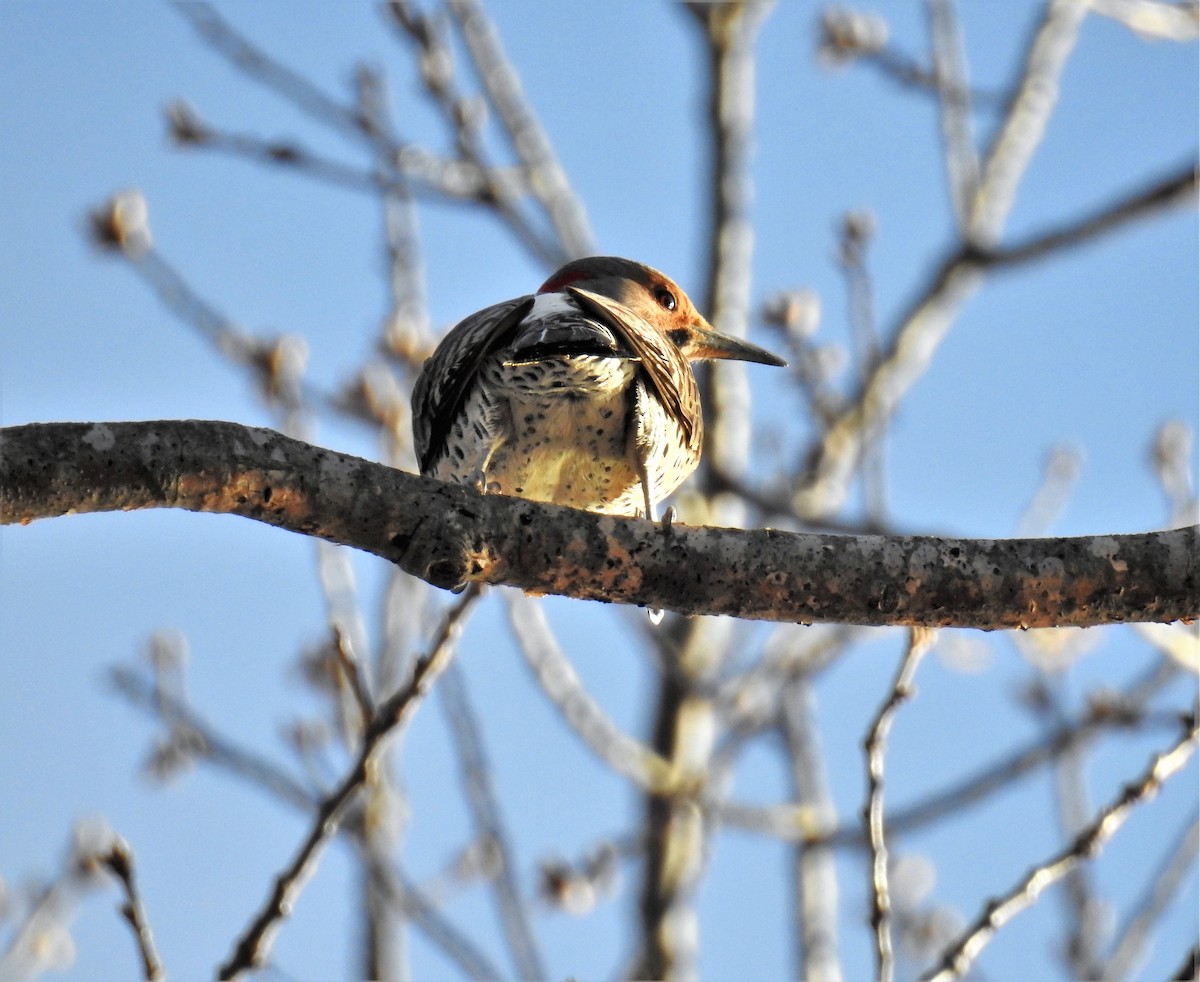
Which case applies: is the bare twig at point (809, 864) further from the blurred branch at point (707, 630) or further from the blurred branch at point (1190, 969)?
the blurred branch at point (1190, 969)

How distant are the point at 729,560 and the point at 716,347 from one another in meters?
2.96

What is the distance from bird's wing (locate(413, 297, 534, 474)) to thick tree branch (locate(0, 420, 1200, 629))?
4.37ft

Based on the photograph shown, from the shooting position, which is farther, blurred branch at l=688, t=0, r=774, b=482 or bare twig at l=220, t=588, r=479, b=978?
blurred branch at l=688, t=0, r=774, b=482

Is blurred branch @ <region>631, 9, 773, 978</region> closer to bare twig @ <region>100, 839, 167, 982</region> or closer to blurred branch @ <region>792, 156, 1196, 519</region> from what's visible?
blurred branch @ <region>792, 156, 1196, 519</region>

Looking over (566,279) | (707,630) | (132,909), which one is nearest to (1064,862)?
(132,909)

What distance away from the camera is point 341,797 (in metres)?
3.37

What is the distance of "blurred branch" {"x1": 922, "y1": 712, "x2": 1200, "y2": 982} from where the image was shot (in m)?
3.34

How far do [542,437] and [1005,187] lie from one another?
5.35 m

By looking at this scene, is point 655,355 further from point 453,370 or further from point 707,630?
point 707,630

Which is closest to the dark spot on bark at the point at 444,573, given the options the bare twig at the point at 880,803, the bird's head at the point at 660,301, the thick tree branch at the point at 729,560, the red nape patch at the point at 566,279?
the thick tree branch at the point at 729,560

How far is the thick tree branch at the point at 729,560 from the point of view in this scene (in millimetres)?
3240

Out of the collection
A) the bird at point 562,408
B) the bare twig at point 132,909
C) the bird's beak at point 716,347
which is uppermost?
the bird's beak at point 716,347

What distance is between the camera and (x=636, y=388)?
4.70 m

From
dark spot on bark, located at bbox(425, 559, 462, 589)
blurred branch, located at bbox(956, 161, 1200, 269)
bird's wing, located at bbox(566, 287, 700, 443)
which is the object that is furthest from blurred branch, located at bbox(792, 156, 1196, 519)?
dark spot on bark, located at bbox(425, 559, 462, 589)
